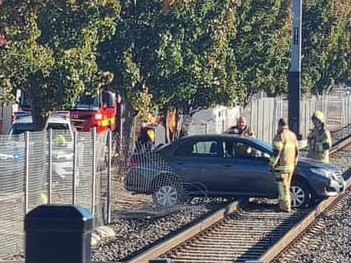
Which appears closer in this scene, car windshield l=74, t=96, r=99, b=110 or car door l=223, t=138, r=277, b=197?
car door l=223, t=138, r=277, b=197

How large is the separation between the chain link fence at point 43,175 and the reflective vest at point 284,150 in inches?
138

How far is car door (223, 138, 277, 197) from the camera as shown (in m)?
26.3

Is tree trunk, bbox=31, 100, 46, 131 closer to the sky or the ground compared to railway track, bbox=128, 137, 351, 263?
closer to the sky

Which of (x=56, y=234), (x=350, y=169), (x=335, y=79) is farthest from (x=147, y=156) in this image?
(x=335, y=79)

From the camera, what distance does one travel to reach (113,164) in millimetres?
27234

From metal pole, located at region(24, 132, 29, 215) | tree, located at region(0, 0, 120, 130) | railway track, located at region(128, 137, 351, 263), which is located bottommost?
railway track, located at region(128, 137, 351, 263)

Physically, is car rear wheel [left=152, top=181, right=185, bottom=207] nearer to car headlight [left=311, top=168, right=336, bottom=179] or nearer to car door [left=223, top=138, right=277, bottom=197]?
car door [left=223, top=138, right=277, bottom=197]

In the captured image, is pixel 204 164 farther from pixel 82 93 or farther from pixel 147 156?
pixel 82 93

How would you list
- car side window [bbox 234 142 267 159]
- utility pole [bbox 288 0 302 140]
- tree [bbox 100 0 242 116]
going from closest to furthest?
1. car side window [bbox 234 142 267 159]
2. tree [bbox 100 0 242 116]
3. utility pole [bbox 288 0 302 140]

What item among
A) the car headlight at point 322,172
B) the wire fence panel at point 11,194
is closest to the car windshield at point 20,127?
the car headlight at point 322,172

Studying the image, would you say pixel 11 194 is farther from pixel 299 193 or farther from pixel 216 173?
pixel 299 193

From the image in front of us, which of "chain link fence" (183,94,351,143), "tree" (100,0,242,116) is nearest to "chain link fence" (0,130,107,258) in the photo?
"tree" (100,0,242,116)

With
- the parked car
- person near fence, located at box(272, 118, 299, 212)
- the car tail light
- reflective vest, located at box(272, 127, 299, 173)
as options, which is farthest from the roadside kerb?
the car tail light

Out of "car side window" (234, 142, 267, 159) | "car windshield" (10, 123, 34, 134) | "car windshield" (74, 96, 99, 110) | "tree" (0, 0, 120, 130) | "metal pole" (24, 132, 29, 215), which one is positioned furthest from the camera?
"car windshield" (74, 96, 99, 110)
